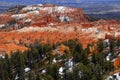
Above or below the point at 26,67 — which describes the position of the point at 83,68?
above

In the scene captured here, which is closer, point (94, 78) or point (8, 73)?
point (94, 78)

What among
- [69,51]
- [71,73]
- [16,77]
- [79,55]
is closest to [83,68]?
[71,73]

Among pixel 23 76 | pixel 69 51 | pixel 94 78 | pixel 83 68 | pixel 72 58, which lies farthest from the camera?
pixel 69 51

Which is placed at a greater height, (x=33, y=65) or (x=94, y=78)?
(x=94, y=78)

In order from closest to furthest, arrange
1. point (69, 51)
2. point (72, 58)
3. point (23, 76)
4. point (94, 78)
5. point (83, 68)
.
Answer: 1. point (94, 78)
2. point (83, 68)
3. point (23, 76)
4. point (72, 58)
5. point (69, 51)

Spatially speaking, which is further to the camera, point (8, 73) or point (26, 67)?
point (26, 67)

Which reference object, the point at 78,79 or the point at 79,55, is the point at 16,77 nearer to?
the point at 79,55

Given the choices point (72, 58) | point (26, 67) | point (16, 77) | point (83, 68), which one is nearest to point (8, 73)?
point (16, 77)

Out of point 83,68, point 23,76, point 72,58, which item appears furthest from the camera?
point 72,58

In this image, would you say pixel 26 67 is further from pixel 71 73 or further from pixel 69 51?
pixel 71 73
